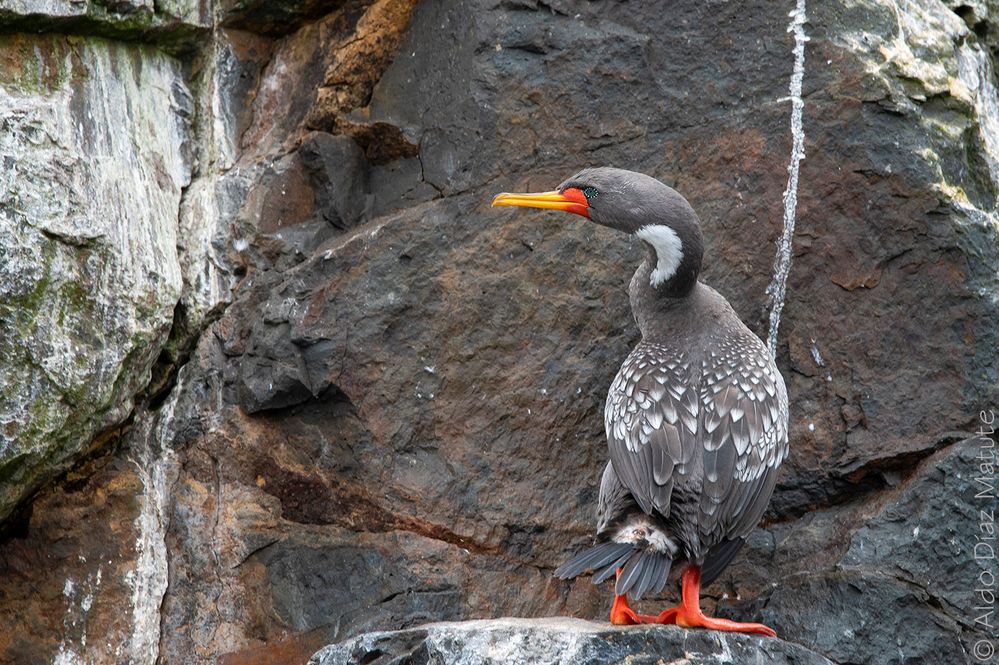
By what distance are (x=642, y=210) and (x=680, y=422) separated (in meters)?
1.03

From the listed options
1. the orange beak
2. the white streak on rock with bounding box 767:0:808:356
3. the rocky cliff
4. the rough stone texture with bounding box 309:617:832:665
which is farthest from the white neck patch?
the rough stone texture with bounding box 309:617:832:665

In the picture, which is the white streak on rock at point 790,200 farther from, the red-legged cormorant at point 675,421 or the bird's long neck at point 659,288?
the bird's long neck at point 659,288

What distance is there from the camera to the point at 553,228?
6.93 metres

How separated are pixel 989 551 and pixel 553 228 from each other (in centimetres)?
275

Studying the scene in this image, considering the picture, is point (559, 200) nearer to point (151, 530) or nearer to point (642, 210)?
point (642, 210)

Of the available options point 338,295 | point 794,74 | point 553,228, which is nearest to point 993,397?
point 794,74

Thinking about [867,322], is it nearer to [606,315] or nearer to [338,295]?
[606,315]

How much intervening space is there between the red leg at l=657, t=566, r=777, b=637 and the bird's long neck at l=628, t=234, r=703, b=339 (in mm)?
1248

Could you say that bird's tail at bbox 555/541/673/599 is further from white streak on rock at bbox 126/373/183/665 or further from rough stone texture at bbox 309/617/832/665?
white streak on rock at bbox 126/373/183/665

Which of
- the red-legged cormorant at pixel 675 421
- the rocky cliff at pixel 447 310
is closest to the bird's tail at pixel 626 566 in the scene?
the red-legged cormorant at pixel 675 421

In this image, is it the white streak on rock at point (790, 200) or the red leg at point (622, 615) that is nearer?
the red leg at point (622, 615)

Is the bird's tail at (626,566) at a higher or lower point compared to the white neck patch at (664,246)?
lower

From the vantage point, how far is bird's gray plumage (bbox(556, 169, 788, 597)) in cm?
566

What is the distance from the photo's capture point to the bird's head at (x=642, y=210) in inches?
240
